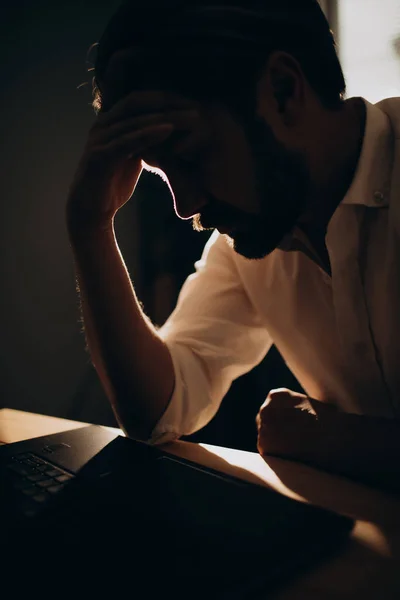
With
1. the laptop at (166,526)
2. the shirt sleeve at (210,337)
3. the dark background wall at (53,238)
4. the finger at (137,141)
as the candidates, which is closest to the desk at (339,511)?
the laptop at (166,526)

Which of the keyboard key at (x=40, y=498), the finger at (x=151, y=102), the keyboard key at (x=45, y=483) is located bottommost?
the keyboard key at (x=45, y=483)

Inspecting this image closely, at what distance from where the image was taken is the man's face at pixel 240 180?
71 centimetres

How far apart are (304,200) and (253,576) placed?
60 cm

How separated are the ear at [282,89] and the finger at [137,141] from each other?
15 cm

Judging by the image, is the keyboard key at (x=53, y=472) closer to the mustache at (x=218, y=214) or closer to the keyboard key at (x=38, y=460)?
the keyboard key at (x=38, y=460)

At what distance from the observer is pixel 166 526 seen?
384 millimetres

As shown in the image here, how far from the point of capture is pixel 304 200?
0.79 m

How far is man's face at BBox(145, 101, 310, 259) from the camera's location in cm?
71

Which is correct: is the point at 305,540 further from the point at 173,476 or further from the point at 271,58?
the point at 271,58

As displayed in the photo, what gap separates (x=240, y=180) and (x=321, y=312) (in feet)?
0.89

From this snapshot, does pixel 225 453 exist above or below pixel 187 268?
below

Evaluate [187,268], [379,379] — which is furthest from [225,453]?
[187,268]

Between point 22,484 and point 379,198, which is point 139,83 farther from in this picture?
point 22,484

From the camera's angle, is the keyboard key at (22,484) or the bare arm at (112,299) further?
the bare arm at (112,299)
